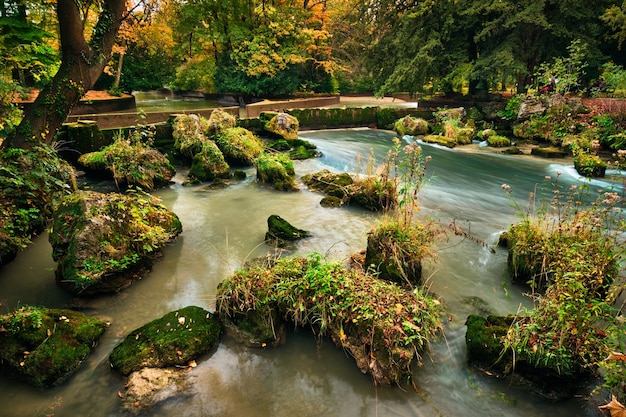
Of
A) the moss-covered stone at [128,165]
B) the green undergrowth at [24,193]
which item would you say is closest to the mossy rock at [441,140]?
the moss-covered stone at [128,165]

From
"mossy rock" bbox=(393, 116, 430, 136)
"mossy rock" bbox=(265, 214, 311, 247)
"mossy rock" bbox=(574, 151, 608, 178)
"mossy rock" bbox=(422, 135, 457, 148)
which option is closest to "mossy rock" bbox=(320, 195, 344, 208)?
"mossy rock" bbox=(265, 214, 311, 247)

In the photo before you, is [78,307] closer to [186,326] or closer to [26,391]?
[26,391]

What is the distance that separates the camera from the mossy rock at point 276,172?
927 centimetres

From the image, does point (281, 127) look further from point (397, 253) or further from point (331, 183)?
point (397, 253)

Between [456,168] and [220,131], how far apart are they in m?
7.94

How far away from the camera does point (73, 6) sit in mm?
5941

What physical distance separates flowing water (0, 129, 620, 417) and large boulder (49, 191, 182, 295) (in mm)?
239

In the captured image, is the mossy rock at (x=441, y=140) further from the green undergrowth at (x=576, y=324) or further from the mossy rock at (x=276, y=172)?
the green undergrowth at (x=576, y=324)

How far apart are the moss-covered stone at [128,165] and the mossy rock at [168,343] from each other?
596 cm

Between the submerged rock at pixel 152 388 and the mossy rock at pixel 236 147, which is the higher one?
the mossy rock at pixel 236 147

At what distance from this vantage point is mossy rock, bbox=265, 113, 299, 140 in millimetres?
13789

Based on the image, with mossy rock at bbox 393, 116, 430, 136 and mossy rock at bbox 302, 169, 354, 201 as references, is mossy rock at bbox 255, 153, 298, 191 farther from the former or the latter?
mossy rock at bbox 393, 116, 430, 136

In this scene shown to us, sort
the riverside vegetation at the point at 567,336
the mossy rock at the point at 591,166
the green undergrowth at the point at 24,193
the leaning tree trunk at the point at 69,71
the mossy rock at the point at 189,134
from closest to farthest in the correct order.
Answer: the riverside vegetation at the point at 567,336, the green undergrowth at the point at 24,193, the leaning tree trunk at the point at 69,71, the mossy rock at the point at 591,166, the mossy rock at the point at 189,134

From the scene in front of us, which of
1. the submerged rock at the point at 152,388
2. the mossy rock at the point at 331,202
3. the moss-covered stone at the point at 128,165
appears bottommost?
the submerged rock at the point at 152,388
